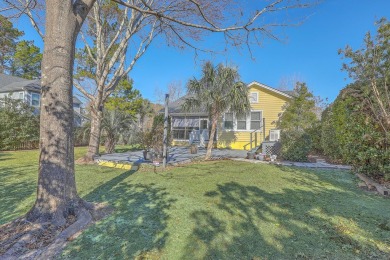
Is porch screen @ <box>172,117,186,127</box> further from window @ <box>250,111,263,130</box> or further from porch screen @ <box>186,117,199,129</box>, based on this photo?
window @ <box>250,111,263,130</box>

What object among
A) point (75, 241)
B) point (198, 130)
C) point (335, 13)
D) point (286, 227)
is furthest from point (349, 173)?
point (198, 130)

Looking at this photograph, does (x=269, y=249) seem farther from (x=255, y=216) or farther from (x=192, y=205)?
(x=192, y=205)

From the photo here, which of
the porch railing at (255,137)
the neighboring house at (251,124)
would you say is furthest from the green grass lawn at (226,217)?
the neighboring house at (251,124)

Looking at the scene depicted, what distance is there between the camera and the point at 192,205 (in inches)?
157

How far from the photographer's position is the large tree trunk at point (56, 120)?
3.11 metres

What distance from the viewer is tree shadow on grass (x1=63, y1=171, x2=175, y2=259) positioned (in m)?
2.51

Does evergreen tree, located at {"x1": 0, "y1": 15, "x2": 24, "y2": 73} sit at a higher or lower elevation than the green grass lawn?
higher

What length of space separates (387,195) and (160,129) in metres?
7.64

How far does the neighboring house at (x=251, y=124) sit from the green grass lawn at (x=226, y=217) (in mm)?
8280

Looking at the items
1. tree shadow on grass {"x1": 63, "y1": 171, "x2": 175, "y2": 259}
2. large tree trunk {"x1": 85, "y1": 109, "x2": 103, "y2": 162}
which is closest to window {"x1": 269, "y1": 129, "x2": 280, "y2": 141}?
large tree trunk {"x1": 85, "y1": 109, "x2": 103, "y2": 162}

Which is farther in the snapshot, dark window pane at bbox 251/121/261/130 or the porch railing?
dark window pane at bbox 251/121/261/130

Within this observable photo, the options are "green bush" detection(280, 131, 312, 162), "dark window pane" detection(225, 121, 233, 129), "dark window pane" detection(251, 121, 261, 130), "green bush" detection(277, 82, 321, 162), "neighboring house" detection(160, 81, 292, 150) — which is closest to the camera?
"green bush" detection(280, 131, 312, 162)

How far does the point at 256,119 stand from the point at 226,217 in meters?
12.0

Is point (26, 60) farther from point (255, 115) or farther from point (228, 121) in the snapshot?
point (255, 115)
